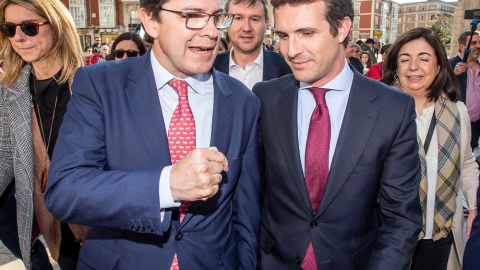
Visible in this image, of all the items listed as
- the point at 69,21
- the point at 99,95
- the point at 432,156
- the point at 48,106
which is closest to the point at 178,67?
the point at 99,95

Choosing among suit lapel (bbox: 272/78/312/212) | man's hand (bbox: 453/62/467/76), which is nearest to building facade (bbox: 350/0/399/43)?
man's hand (bbox: 453/62/467/76)

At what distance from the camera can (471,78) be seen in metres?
5.64

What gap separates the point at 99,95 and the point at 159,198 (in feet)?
1.68

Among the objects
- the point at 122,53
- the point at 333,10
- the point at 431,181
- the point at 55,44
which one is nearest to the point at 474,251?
the point at 333,10

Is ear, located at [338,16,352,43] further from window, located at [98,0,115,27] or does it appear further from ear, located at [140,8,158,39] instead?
window, located at [98,0,115,27]

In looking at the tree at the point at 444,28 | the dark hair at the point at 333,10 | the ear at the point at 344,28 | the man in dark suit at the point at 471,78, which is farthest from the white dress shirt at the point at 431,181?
the tree at the point at 444,28

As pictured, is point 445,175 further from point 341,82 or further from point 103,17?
point 103,17

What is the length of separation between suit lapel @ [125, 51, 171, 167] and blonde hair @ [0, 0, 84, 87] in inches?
42.4

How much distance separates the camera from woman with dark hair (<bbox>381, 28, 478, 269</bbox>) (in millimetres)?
2381

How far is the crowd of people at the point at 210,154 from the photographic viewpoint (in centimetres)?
130

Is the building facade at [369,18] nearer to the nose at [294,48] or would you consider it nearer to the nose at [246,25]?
the nose at [246,25]

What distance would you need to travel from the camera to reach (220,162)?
47.3 inches

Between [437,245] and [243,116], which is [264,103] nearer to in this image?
[243,116]

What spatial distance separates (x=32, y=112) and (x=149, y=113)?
1167 millimetres
